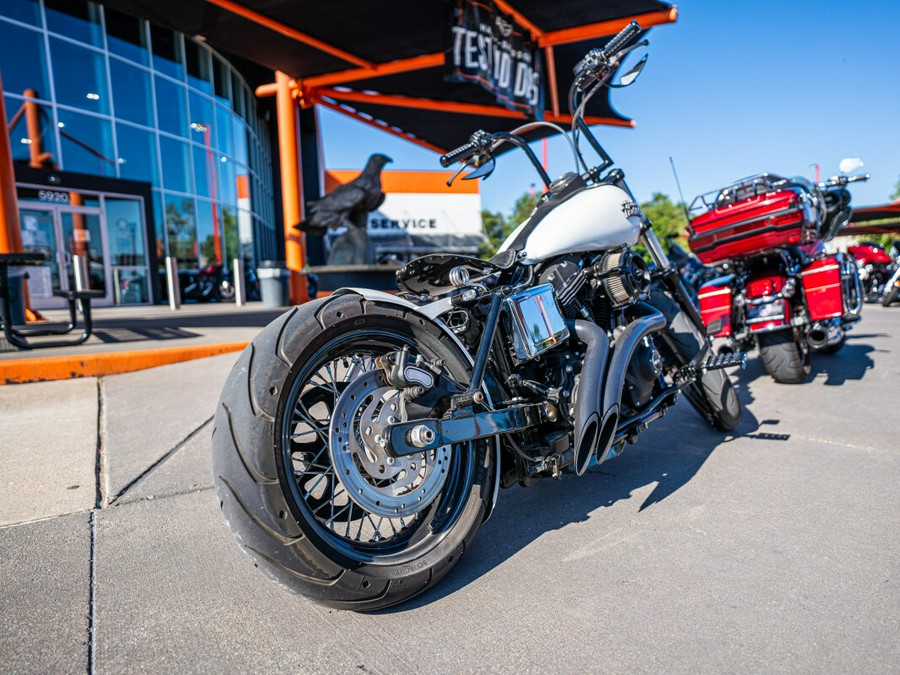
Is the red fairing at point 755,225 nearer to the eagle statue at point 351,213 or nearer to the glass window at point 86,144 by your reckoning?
the eagle statue at point 351,213

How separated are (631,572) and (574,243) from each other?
1276 millimetres

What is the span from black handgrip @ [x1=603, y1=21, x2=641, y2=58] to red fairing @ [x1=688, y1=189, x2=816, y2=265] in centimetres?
199

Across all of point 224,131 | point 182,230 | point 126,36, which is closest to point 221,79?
point 224,131

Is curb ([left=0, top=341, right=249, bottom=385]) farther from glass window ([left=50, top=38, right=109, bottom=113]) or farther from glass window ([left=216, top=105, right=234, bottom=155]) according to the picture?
glass window ([left=216, top=105, right=234, bottom=155])

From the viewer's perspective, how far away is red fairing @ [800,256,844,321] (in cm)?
418

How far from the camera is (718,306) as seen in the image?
4.37 meters

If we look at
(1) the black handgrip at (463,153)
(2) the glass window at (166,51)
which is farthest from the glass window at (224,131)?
(1) the black handgrip at (463,153)

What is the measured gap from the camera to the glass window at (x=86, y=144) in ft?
42.1

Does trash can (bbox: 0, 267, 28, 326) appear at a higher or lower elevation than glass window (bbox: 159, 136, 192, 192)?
lower

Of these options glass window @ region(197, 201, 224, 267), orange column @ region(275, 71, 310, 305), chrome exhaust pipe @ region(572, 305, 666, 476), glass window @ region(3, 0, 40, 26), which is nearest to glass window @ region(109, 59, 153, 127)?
glass window @ region(3, 0, 40, 26)

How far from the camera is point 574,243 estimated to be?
2346 mm

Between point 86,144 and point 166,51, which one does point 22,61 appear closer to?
point 86,144

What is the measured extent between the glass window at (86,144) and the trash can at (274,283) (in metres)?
4.86

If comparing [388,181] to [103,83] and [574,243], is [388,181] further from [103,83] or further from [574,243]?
[574,243]
